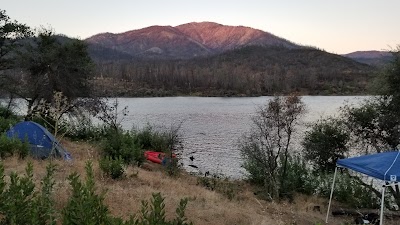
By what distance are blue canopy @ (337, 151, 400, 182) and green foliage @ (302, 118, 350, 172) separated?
312 inches

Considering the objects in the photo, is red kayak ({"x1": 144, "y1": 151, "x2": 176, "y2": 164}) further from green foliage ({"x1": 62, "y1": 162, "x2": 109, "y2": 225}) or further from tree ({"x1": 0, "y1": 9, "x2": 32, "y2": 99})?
green foliage ({"x1": 62, "y1": 162, "x2": 109, "y2": 225})

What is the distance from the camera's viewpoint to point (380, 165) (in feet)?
34.1

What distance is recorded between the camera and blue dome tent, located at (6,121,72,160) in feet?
48.6

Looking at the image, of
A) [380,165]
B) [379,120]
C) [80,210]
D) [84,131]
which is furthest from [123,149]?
[80,210]

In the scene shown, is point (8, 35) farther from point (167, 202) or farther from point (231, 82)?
point (231, 82)

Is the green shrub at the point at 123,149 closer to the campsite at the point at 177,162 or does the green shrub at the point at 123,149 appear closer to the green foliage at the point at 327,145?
the campsite at the point at 177,162

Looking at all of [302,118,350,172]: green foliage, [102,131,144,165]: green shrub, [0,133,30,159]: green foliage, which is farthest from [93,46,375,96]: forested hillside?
[0,133,30,159]: green foliage

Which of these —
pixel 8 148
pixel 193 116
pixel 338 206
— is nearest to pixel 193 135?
pixel 193 116

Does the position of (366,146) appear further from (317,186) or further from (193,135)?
(193,135)

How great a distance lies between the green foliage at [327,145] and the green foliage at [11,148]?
1348 centimetres

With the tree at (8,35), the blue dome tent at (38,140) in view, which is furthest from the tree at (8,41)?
the blue dome tent at (38,140)

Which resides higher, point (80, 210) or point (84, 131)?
point (80, 210)

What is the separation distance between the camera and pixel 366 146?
1894 centimetres

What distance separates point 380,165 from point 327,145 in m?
8.93
